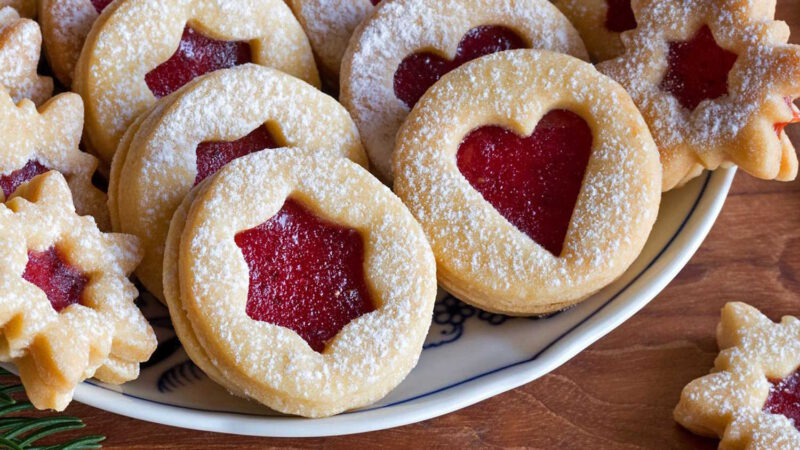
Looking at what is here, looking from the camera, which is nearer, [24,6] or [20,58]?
[20,58]

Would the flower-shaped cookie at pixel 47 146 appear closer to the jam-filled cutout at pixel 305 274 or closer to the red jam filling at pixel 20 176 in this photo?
the red jam filling at pixel 20 176

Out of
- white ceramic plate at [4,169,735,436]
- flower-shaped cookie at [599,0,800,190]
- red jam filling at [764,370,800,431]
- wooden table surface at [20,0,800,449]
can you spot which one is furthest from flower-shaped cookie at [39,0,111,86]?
red jam filling at [764,370,800,431]

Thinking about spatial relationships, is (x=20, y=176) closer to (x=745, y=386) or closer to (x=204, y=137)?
(x=204, y=137)

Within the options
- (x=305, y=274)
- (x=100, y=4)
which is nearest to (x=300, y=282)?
(x=305, y=274)

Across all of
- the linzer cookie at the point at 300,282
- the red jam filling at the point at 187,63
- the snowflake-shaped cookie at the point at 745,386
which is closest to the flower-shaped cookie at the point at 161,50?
the red jam filling at the point at 187,63

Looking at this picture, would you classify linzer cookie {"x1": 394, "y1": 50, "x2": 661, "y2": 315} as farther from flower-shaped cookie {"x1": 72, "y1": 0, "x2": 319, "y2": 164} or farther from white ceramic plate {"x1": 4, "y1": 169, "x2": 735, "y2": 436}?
flower-shaped cookie {"x1": 72, "y1": 0, "x2": 319, "y2": 164}
